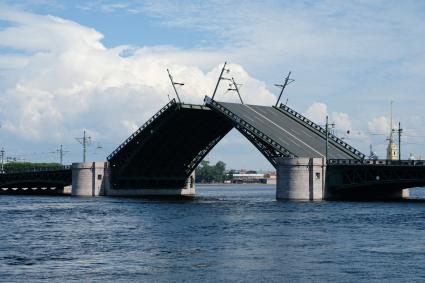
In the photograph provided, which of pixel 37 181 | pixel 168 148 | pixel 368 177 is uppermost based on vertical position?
pixel 168 148

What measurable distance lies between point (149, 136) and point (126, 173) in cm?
1396

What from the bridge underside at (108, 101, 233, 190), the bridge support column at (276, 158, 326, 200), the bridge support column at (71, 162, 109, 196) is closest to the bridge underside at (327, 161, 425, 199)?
the bridge support column at (276, 158, 326, 200)

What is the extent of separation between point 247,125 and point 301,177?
32.7 ft

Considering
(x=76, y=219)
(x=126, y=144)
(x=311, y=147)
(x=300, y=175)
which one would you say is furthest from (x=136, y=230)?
(x=126, y=144)

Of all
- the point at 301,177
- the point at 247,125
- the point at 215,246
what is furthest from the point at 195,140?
the point at 215,246

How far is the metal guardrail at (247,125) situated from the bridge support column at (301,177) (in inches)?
69.8

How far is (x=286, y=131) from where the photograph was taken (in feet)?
339

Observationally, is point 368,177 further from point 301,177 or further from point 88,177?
point 88,177

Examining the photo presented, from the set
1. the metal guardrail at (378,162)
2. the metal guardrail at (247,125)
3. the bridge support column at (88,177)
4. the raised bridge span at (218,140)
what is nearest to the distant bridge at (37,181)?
the raised bridge span at (218,140)

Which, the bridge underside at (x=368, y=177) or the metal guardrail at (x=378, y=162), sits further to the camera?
the bridge underside at (x=368, y=177)

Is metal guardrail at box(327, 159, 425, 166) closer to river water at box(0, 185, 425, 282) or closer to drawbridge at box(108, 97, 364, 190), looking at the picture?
drawbridge at box(108, 97, 364, 190)

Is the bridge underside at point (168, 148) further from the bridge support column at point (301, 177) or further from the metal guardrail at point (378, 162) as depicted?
the metal guardrail at point (378, 162)

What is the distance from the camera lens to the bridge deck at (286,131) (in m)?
98.7

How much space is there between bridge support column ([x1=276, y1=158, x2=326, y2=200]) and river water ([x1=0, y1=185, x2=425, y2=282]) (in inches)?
721
